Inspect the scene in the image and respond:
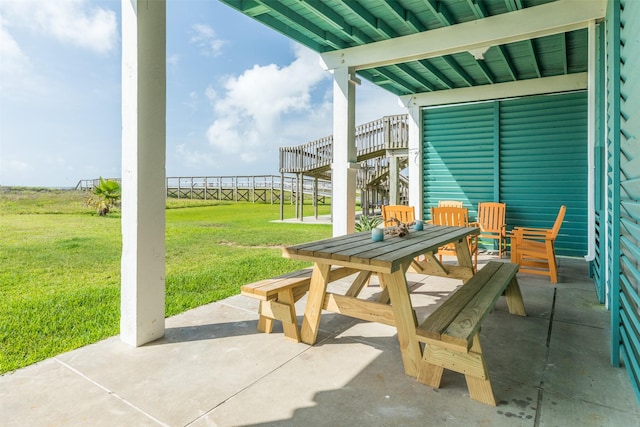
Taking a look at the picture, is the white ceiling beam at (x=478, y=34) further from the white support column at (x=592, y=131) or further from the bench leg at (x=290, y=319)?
the bench leg at (x=290, y=319)

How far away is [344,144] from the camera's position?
190 inches

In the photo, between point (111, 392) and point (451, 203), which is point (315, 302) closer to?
point (111, 392)

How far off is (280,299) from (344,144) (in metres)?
2.82

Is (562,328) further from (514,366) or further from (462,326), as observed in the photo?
(462,326)

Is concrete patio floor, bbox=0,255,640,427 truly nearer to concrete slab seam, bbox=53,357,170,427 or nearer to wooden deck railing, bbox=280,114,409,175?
concrete slab seam, bbox=53,357,170,427

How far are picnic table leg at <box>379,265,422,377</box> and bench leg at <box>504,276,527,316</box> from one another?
1.42m

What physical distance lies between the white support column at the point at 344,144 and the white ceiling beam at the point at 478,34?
0.25m

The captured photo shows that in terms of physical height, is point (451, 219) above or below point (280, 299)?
above

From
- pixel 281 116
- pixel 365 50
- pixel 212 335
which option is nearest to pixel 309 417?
pixel 212 335

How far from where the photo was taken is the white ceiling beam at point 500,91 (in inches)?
225

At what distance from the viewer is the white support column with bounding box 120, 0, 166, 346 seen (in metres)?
2.33

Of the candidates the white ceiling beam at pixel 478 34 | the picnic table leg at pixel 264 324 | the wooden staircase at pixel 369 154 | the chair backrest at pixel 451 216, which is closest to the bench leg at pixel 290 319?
the picnic table leg at pixel 264 324

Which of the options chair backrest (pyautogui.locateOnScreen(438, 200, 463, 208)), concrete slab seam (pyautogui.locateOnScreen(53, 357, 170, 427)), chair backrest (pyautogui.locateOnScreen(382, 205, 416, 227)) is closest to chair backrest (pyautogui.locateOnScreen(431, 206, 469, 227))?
chair backrest (pyautogui.locateOnScreen(382, 205, 416, 227))

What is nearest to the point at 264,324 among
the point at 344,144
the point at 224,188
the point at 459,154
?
the point at 344,144
